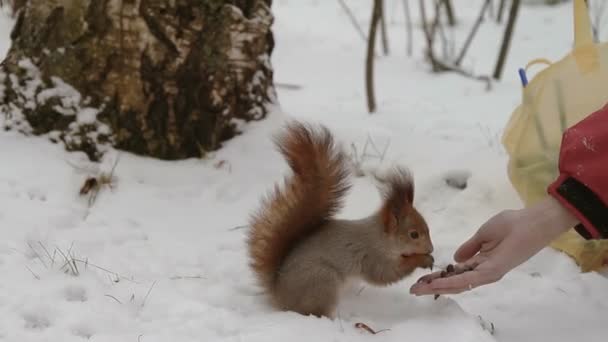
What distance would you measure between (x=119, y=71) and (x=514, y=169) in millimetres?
1142

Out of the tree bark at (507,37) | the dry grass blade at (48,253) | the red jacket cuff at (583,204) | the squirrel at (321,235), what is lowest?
the tree bark at (507,37)

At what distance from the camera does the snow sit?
139 cm

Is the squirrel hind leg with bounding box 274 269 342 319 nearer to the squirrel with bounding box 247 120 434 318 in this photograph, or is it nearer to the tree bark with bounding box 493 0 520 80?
the squirrel with bounding box 247 120 434 318

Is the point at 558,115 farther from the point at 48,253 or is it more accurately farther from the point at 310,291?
the point at 48,253

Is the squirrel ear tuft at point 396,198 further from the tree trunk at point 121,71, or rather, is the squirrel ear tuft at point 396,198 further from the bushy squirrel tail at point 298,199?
the tree trunk at point 121,71

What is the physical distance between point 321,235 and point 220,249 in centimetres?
38

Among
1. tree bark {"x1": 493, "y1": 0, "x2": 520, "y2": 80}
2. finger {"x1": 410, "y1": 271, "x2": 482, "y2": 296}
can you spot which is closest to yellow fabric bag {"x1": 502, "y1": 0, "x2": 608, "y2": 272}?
finger {"x1": 410, "y1": 271, "x2": 482, "y2": 296}

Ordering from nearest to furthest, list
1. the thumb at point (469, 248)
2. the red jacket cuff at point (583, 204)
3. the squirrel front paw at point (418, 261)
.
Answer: the red jacket cuff at point (583, 204)
the thumb at point (469, 248)
the squirrel front paw at point (418, 261)

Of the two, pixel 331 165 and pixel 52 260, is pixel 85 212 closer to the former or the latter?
pixel 52 260

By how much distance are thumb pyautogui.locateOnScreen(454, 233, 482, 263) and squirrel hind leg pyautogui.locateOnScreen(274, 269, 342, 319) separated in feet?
0.86

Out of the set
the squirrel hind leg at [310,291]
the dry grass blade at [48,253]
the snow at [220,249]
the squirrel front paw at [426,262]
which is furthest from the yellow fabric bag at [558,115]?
the dry grass blade at [48,253]

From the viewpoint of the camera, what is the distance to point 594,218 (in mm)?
1315

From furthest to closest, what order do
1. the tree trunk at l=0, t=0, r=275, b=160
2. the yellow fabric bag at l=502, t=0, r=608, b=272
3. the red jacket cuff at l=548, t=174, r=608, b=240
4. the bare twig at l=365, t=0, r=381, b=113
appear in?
the bare twig at l=365, t=0, r=381, b=113
the tree trunk at l=0, t=0, r=275, b=160
the yellow fabric bag at l=502, t=0, r=608, b=272
the red jacket cuff at l=548, t=174, r=608, b=240

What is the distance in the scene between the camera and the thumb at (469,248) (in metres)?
1.43
